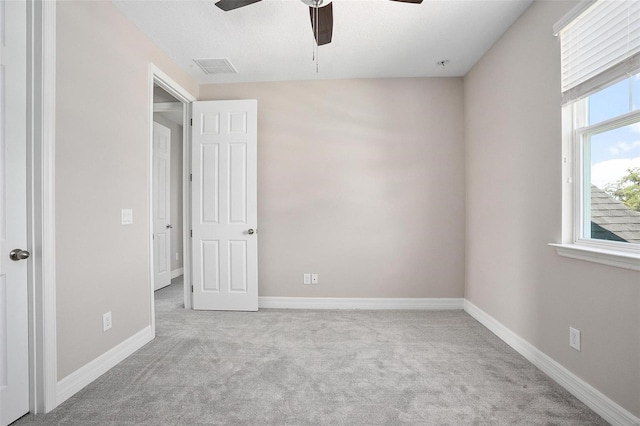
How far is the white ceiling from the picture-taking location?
2.23 m

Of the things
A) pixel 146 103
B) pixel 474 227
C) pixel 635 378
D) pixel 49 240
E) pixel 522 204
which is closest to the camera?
pixel 635 378

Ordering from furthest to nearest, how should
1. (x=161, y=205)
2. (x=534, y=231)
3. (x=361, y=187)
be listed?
(x=161, y=205)
(x=361, y=187)
(x=534, y=231)

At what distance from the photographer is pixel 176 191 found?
16.9 feet

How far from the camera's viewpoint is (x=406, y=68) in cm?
321

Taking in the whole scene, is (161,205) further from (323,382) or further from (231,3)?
(323,382)

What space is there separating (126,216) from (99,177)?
0.39 meters

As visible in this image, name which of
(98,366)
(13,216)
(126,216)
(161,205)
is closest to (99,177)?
(126,216)

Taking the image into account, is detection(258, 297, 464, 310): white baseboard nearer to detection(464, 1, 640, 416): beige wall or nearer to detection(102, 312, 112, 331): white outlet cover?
detection(464, 1, 640, 416): beige wall

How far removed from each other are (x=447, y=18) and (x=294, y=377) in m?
2.96

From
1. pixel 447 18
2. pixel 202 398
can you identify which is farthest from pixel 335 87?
pixel 202 398

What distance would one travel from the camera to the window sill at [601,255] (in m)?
1.44

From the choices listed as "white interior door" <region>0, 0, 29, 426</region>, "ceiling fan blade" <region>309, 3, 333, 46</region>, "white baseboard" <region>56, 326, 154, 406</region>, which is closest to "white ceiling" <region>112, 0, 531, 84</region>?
"ceiling fan blade" <region>309, 3, 333, 46</region>

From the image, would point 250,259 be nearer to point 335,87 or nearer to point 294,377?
point 294,377

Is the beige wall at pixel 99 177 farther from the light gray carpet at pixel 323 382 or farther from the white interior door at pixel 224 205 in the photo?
the white interior door at pixel 224 205
